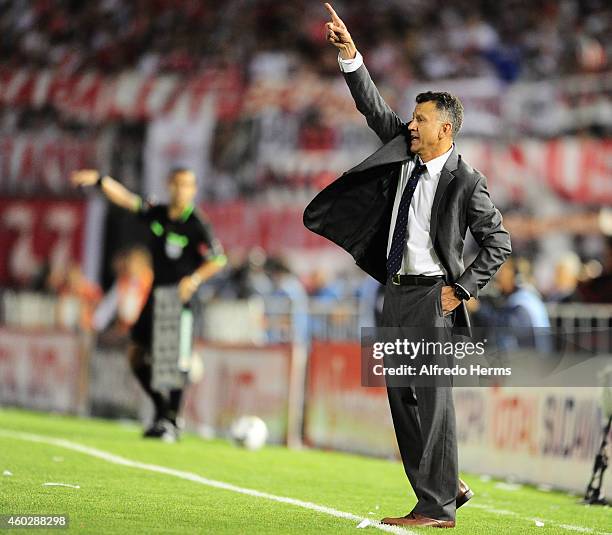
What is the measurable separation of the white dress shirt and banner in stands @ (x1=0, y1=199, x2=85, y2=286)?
18541mm

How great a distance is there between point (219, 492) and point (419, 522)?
6.29ft

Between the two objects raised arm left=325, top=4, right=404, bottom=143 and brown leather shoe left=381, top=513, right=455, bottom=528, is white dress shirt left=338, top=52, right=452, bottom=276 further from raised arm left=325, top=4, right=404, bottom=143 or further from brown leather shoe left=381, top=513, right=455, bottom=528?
brown leather shoe left=381, top=513, right=455, bottom=528

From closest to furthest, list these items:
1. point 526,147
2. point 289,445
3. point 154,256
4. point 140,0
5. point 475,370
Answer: point 475,370 < point 154,256 < point 289,445 < point 526,147 < point 140,0

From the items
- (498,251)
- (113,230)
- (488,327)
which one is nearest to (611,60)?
(113,230)

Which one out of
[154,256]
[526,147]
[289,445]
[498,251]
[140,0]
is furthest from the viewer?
[140,0]

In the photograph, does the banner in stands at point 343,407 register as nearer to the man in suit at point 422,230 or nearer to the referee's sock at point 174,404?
the referee's sock at point 174,404

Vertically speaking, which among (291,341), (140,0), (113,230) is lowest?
(291,341)

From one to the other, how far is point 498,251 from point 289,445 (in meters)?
7.44

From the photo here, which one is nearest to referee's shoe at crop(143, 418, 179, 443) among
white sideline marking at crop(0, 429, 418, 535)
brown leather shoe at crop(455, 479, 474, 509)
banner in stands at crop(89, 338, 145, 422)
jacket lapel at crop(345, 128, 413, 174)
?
white sideline marking at crop(0, 429, 418, 535)

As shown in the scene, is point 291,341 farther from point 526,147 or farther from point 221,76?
point 221,76

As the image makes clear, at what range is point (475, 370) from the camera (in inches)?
382

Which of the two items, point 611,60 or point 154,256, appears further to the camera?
point 611,60

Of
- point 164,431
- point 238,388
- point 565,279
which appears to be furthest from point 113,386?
point 565,279

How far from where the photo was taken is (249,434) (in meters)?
12.9
